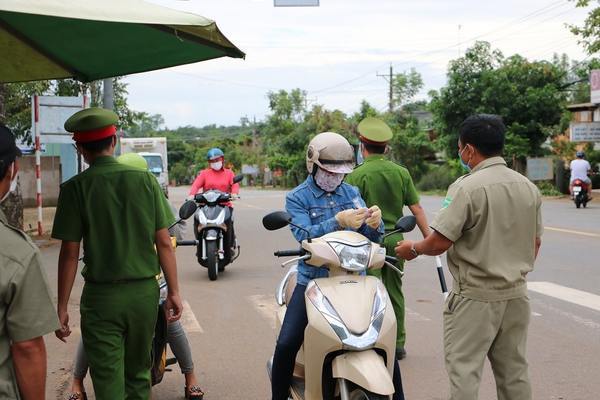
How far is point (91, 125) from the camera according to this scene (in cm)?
399

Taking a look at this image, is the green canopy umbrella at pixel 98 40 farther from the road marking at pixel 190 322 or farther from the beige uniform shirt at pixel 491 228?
the road marking at pixel 190 322

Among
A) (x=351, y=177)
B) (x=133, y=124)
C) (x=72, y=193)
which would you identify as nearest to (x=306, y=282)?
(x=72, y=193)

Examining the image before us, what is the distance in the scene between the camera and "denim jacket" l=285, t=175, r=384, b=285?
436cm

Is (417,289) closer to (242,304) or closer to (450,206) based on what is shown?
(242,304)

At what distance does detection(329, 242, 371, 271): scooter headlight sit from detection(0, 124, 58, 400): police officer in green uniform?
1723 mm

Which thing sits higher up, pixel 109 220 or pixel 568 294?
pixel 109 220

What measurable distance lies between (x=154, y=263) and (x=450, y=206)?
158cm

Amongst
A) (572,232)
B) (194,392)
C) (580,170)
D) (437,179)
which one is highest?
(580,170)

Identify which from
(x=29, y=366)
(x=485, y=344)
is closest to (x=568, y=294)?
(x=485, y=344)

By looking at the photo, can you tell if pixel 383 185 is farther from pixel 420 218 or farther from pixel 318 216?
pixel 318 216

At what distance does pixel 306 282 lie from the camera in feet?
14.1

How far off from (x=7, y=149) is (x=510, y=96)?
115 ft

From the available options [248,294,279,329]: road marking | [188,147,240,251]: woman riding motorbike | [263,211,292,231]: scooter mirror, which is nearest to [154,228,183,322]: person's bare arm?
[263,211,292,231]: scooter mirror

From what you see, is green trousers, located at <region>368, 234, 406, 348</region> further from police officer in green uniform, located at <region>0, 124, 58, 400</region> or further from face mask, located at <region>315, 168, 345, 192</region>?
police officer in green uniform, located at <region>0, 124, 58, 400</region>
